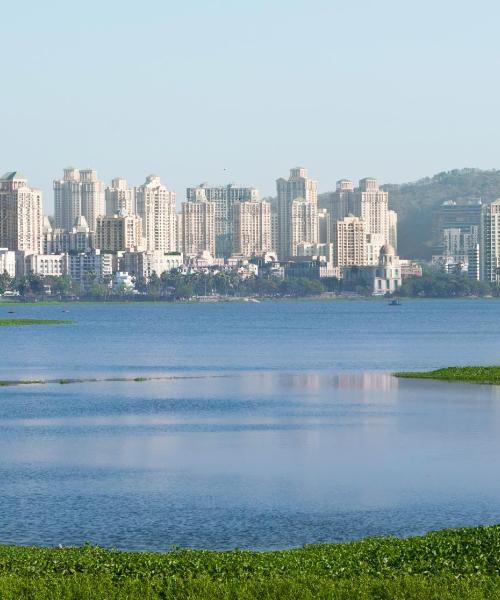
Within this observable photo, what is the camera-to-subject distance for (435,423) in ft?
128

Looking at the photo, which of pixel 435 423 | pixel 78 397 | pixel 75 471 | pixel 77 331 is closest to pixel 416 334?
pixel 77 331

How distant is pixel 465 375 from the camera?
5584 cm

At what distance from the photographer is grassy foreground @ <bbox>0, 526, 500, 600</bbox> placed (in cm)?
1628

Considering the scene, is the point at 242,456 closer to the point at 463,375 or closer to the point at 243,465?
the point at 243,465

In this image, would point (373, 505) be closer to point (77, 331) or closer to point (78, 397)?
point (78, 397)

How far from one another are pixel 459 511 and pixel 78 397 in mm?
26132

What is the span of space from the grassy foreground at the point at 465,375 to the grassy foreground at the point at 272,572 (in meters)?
33.8

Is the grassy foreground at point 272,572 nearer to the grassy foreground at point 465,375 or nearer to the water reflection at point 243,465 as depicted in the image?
the water reflection at point 243,465

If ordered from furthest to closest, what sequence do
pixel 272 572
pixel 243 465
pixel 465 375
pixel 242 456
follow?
pixel 465 375 < pixel 242 456 < pixel 243 465 < pixel 272 572

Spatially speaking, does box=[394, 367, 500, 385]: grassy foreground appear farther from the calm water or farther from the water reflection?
the water reflection

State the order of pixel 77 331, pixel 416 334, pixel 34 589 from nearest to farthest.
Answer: pixel 34 589
pixel 416 334
pixel 77 331

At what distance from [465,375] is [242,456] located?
25.0 m

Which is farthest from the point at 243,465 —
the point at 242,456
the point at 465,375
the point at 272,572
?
the point at 465,375

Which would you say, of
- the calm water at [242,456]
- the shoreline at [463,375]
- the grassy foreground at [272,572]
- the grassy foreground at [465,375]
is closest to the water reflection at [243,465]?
the calm water at [242,456]
